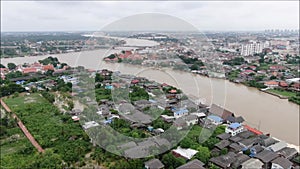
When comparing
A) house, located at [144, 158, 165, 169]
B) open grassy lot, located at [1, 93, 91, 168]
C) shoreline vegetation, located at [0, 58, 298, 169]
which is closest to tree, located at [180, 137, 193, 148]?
shoreline vegetation, located at [0, 58, 298, 169]

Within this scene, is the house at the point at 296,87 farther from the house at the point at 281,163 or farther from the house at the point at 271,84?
the house at the point at 281,163

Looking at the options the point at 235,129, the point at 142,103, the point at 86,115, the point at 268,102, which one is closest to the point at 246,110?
the point at 268,102

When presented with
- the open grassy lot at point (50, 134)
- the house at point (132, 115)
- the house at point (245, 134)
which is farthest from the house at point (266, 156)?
the open grassy lot at point (50, 134)

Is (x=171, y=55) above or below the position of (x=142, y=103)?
above

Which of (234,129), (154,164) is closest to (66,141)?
(154,164)

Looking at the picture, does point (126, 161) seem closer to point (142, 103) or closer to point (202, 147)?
point (202, 147)

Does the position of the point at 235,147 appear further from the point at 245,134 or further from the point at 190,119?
the point at 190,119

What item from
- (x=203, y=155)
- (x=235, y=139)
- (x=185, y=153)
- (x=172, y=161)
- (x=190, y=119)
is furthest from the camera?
(x=190, y=119)
